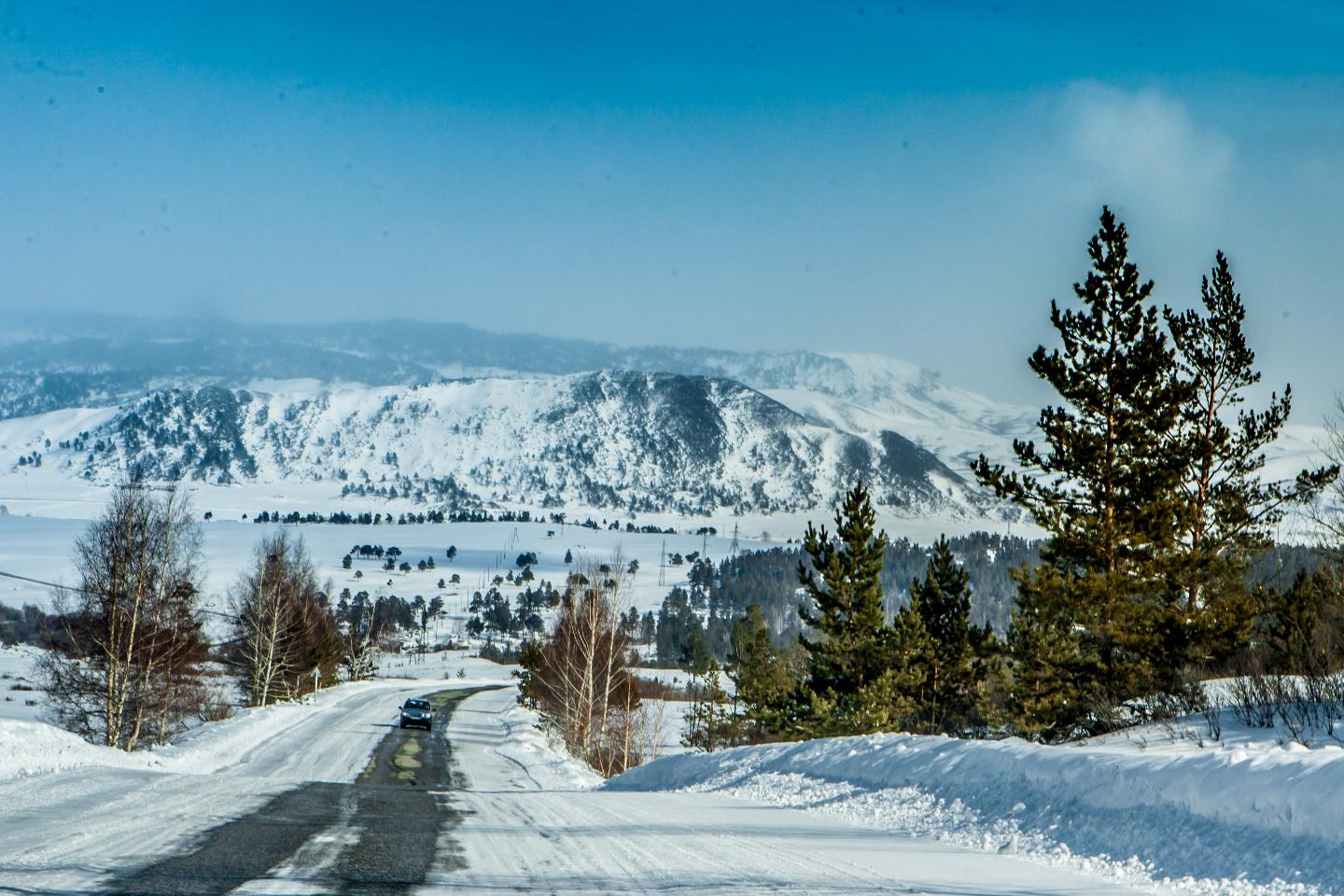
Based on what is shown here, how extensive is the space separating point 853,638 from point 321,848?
104ft

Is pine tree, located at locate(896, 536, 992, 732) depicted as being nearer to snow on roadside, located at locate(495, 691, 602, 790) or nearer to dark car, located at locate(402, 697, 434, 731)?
snow on roadside, located at locate(495, 691, 602, 790)

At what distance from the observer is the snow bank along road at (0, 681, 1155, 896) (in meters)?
6.88

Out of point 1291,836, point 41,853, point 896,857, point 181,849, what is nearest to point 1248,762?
point 1291,836

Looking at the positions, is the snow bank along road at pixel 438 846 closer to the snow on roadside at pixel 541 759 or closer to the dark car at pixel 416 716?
the snow on roadside at pixel 541 759

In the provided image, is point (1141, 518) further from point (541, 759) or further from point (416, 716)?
point (416, 716)

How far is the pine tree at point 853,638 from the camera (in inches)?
1388

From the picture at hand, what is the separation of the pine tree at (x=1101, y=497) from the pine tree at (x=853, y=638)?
8.55m

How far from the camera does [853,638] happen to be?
37875 mm

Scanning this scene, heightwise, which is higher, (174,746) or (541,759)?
(174,746)

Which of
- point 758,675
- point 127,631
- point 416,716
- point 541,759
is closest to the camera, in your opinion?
point 127,631

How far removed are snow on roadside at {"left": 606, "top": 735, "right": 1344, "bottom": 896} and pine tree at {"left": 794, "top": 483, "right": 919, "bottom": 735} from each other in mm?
20871

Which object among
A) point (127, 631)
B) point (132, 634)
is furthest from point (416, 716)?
point (132, 634)

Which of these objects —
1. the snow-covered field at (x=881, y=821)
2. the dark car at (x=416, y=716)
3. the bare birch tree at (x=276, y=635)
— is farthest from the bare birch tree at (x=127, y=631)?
the bare birch tree at (x=276, y=635)

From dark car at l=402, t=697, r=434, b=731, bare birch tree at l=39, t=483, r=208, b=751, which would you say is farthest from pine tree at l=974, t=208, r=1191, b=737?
dark car at l=402, t=697, r=434, b=731
